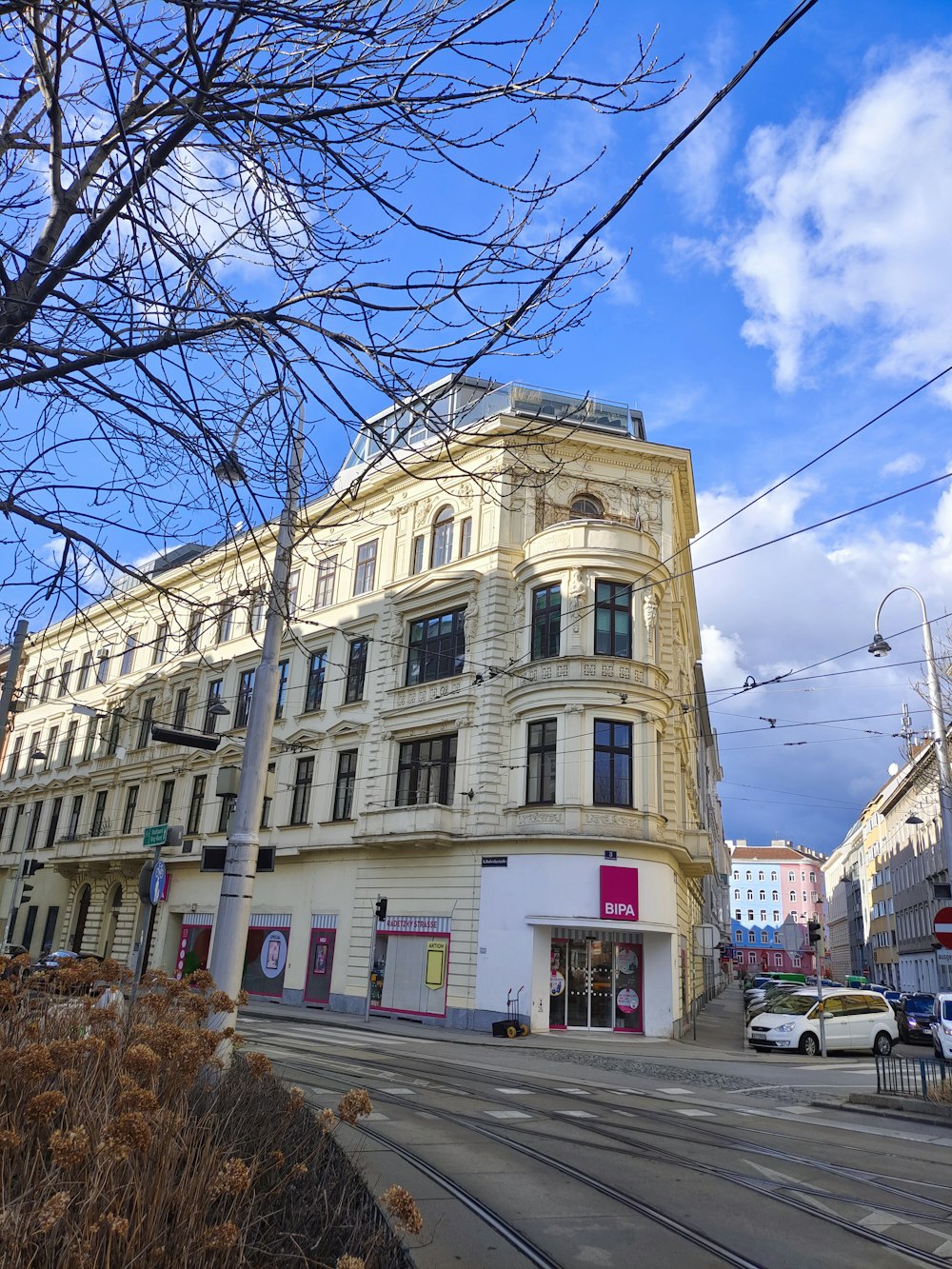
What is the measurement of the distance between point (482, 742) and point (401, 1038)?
27.7 ft

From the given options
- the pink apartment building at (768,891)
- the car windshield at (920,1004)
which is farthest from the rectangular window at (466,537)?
the pink apartment building at (768,891)

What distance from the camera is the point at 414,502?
3064 cm

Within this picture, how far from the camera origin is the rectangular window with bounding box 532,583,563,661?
25.7 metres

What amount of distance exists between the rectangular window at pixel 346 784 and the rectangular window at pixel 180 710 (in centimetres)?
1041

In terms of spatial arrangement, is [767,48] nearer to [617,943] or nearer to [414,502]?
[617,943]

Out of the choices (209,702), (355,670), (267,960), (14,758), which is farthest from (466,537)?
(14,758)

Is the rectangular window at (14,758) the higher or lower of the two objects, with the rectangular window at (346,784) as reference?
higher

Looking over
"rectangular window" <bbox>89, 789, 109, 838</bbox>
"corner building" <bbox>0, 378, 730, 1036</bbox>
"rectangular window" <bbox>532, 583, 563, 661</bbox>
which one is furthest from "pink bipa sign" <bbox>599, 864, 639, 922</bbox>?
"rectangular window" <bbox>89, 789, 109, 838</bbox>

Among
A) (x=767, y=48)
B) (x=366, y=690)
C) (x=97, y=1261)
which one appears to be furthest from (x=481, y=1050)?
(x=767, y=48)

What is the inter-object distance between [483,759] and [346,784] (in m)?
6.33

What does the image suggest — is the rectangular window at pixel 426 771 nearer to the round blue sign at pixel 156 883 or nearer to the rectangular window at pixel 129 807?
the round blue sign at pixel 156 883

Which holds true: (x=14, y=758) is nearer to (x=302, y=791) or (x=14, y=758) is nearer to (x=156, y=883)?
(x=302, y=791)

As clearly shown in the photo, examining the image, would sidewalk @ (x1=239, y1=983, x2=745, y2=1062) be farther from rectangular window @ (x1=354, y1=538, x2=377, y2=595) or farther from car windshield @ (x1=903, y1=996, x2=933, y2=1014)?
rectangular window @ (x1=354, y1=538, x2=377, y2=595)

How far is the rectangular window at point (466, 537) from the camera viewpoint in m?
29.0
